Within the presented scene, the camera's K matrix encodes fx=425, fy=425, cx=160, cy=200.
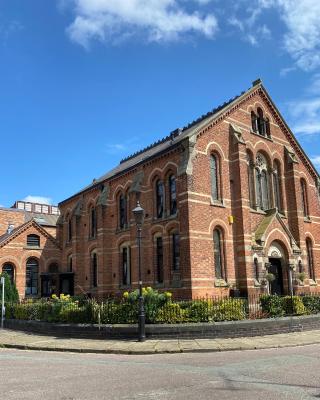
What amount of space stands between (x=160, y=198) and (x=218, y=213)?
4.39m

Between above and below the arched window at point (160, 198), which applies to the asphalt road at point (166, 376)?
below

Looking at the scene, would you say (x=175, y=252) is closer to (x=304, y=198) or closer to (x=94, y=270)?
(x=94, y=270)

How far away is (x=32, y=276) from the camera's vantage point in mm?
41875

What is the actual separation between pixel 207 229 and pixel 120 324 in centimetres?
871

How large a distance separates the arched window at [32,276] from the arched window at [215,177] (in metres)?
23.2

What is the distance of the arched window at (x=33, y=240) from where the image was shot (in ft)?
138

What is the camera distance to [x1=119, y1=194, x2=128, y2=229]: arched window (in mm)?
31844

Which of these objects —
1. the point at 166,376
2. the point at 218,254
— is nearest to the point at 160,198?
the point at 218,254

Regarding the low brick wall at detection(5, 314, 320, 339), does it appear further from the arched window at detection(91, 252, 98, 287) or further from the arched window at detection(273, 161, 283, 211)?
the arched window at detection(91, 252, 98, 287)

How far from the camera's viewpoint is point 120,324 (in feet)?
58.9

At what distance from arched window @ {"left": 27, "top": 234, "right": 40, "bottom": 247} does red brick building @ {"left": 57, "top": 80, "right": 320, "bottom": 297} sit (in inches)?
361

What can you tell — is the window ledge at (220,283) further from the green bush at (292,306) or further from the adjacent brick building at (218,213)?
the green bush at (292,306)

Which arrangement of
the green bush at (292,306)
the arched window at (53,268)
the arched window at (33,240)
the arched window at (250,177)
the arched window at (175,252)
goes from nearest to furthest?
1. the green bush at (292,306)
2. the arched window at (175,252)
3. the arched window at (250,177)
4. the arched window at (33,240)
5. the arched window at (53,268)

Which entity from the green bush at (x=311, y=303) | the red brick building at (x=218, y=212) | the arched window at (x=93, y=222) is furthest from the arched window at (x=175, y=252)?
the arched window at (x=93, y=222)
